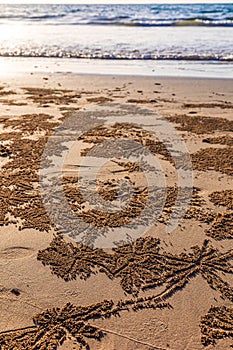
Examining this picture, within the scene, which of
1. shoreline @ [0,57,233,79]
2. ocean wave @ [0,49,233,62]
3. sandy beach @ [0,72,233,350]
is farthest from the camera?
ocean wave @ [0,49,233,62]

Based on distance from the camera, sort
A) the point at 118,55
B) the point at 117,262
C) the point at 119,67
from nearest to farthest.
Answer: the point at 117,262 < the point at 119,67 < the point at 118,55

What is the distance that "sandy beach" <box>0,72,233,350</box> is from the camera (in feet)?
7.73

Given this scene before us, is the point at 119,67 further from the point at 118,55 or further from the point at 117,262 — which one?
the point at 117,262

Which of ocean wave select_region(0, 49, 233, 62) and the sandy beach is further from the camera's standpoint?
ocean wave select_region(0, 49, 233, 62)

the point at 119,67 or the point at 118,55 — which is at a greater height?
the point at 118,55

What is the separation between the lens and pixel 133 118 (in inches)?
259

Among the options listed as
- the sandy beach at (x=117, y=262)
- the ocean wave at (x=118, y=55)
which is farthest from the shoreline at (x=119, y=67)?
the sandy beach at (x=117, y=262)

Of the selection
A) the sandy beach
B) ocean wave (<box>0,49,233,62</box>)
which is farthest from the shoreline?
the sandy beach

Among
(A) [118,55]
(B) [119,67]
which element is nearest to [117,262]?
(B) [119,67]

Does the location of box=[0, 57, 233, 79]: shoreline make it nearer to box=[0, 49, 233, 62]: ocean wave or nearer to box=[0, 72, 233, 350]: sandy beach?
box=[0, 49, 233, 62]: ocean wave

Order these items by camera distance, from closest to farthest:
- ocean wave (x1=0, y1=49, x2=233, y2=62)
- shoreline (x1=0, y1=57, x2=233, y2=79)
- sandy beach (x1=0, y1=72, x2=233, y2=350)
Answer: sandy beach (x1=0, y1=72, x2=233, y2=350) → shoreline (x1=0, y1=57, x2=233, y2=79) → ocean wave (x1=0, y1=49, x2=233, y2=62)

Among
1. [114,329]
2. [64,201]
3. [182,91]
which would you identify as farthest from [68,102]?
[114,329]

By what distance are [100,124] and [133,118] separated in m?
0.72

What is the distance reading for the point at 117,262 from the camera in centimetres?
297
